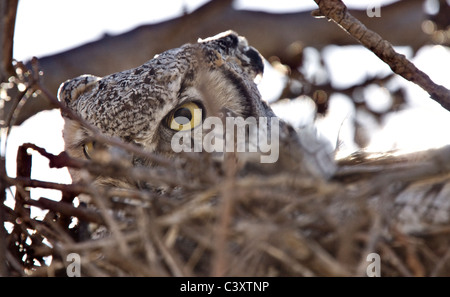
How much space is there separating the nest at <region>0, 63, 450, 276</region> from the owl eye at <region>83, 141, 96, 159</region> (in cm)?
71

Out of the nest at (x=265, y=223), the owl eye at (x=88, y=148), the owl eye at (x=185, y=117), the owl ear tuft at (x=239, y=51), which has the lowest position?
the nest at (x=265, y=223)

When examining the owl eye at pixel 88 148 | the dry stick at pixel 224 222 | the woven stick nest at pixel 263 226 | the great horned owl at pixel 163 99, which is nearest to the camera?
the dry stick at pixel 224 222

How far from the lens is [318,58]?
400cm

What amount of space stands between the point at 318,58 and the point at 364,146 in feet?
4.34

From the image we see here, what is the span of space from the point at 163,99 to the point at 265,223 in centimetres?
100

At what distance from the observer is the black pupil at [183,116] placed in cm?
252

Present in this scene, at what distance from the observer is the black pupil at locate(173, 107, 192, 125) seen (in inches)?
99.0

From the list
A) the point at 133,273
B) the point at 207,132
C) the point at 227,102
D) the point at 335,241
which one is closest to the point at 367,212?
the point at 335,241

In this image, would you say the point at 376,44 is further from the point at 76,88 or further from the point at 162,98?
the point at 76,88

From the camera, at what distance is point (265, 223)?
5.26ft

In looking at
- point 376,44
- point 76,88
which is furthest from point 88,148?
point 376,44

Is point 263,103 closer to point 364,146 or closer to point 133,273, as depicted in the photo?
point 364,146

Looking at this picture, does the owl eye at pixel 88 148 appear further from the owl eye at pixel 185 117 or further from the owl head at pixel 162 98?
the owl eye at pixel 185 117

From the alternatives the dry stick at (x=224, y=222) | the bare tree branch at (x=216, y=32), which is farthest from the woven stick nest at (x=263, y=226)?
the bare tree branch at (x=216, y=32)
